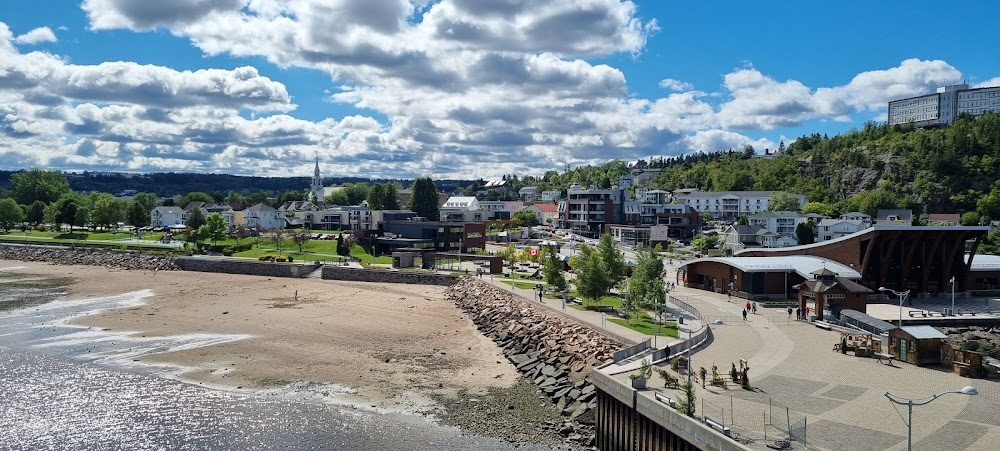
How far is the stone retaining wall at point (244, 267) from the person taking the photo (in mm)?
78750

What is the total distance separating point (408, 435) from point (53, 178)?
179 metres

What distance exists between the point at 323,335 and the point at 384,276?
2753cm

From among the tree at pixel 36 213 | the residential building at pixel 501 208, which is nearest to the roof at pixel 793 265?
the residential building at pixel 501 208

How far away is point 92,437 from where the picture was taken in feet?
85.4

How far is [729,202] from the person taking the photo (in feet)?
477

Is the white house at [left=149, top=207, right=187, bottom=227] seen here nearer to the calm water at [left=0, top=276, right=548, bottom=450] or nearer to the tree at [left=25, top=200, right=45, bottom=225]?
the tree at [left=25, top=200, right=45, bottom=225]

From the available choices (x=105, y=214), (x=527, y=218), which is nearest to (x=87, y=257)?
(x=105, y=214)

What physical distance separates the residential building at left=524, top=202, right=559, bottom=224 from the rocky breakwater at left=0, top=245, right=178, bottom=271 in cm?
8021

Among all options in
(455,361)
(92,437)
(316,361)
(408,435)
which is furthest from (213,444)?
(455,361)

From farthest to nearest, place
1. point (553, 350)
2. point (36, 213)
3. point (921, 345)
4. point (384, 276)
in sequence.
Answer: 1. point (36, 213)
2. point (384, 276)
3. point (553, 350)
4. point (921, 345)

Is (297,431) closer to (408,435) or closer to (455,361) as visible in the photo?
(408,435)

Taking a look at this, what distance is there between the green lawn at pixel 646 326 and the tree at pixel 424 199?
86728 millimetres

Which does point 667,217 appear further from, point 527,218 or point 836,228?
point 527,218

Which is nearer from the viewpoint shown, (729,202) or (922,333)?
(922,333)
